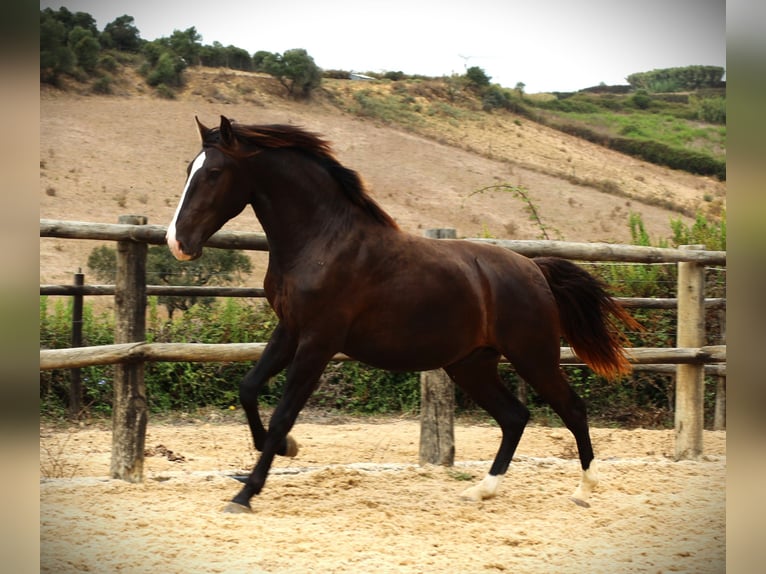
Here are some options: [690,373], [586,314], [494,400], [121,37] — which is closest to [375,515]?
[494,400]

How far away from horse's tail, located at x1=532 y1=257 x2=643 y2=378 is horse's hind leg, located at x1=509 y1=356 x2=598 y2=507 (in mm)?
282

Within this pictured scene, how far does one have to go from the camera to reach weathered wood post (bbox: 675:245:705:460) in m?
5.34

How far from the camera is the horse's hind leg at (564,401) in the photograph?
13.7ft

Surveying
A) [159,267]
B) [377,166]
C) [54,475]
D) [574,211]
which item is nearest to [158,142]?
[377,166]

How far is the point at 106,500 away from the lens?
12.1 feet

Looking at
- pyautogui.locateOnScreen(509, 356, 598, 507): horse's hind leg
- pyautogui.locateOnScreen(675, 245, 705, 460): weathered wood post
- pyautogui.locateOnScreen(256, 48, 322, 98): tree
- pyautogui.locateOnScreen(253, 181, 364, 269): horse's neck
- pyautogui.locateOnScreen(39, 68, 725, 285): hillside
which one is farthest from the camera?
pyautogui.locateOnScreen(256, 48, 322, 98): tree

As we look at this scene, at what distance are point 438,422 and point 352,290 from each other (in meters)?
1.45

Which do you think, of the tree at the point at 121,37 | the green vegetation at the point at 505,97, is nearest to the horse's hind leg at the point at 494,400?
the tree at the point at 121,37

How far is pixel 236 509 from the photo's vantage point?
3.62m

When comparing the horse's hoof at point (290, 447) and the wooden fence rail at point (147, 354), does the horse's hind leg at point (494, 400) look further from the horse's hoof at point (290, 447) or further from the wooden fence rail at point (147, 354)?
the horse's hoof at point (290, 447)

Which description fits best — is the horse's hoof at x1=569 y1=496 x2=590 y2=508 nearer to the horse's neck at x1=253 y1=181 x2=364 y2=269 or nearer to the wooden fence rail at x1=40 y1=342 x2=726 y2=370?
the wooden fence rail at x1=40 y1=342 x2=726 y2=370

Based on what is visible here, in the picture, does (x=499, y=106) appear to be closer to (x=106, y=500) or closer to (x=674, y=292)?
(x=674, y=292)

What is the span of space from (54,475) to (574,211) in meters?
24.8

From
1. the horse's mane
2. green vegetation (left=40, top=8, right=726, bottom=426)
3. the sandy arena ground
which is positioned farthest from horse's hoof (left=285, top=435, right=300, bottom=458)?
green vegetation (left=40, top=8, right=726, bottom=426)
